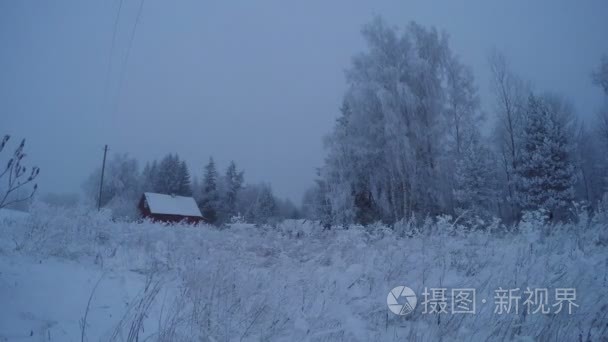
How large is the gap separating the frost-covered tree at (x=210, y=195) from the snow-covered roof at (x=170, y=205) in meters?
4.07

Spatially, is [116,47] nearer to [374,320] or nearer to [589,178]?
[374,320]

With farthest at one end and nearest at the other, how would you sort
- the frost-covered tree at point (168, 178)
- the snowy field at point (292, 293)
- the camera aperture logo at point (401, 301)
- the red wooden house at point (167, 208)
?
the frost-covered tree at point (168, 178) → the red wooden house at point (167, 208) → the camera aperture logo at point (401, 301) → the snowy field at point (292, 293)

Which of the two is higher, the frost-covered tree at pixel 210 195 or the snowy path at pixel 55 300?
the frost-covered tree at pixel 210 195

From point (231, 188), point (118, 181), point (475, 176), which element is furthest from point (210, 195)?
point (475, 176)

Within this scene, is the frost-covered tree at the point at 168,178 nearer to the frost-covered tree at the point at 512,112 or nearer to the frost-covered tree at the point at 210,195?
the frost-covered tree at the point at 210,195

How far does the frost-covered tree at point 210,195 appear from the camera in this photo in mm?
37562

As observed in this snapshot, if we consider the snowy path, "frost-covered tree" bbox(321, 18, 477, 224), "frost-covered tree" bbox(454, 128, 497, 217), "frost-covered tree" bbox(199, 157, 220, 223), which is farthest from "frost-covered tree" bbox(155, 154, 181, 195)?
the snowy path

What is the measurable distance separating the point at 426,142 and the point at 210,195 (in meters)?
29.6

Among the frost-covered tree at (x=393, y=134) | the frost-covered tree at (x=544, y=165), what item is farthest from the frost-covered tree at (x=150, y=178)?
the frost-covered tree at (x=544, y=165)

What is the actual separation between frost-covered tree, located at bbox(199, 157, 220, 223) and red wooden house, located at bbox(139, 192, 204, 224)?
4144 mm

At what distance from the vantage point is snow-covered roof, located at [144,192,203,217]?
31.2 metres

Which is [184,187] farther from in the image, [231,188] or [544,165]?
[544,165]

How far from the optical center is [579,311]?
7.52ft

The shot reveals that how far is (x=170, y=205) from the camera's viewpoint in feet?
106
